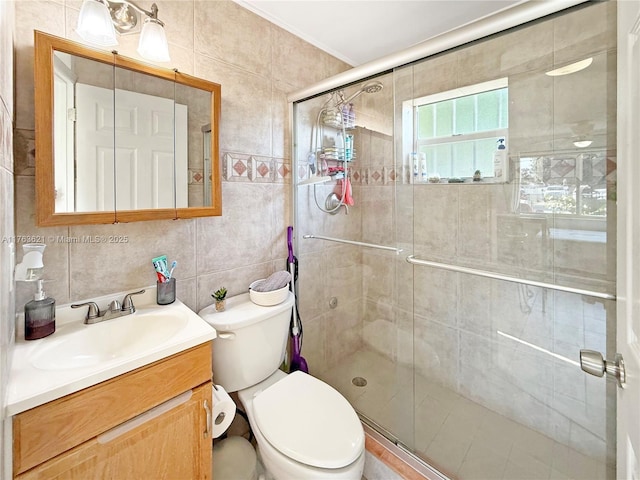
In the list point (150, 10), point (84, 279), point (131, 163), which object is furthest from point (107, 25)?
point (84, 279)

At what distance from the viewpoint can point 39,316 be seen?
100cm

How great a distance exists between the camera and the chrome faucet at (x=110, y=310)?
1127 mm

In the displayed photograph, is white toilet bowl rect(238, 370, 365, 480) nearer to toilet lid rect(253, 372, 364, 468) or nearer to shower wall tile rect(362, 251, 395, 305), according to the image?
toilet lid rect(253, 372, 364, 468)

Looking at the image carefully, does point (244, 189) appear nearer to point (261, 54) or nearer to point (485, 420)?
point (261, 54)

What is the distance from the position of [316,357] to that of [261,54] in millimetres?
1884

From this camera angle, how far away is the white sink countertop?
2.53ft

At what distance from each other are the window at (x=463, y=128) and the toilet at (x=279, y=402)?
1154 mm

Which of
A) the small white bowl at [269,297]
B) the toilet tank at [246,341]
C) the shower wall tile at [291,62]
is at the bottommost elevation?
the toilet tank at [246,341]

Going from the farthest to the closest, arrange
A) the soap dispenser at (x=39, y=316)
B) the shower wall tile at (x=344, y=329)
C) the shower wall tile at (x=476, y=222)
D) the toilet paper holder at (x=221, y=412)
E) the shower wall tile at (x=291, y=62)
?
1. the shower wall tile at (x=344, y=329)
2. the shower wall tile at (x=291, y=62)
3. the shower wall tile at (x=476, y=222)
4. the toilet paper holder at (x=221, y=412)
5. the soap dispenser at (x=39, y=316)

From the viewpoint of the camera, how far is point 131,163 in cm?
119

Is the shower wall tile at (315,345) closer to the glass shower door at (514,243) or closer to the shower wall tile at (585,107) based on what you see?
the glass shower door at (514,243)

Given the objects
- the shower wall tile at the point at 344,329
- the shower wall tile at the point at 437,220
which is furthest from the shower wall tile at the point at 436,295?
the shower wall tile at the point at 344,329

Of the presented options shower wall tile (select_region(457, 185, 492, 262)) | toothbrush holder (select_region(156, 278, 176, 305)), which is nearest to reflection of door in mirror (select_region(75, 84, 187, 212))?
toothbrush holder (select_region(156, 278, 176, 305))

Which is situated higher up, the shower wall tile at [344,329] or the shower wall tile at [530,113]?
the shower wall tile at [530,113]
